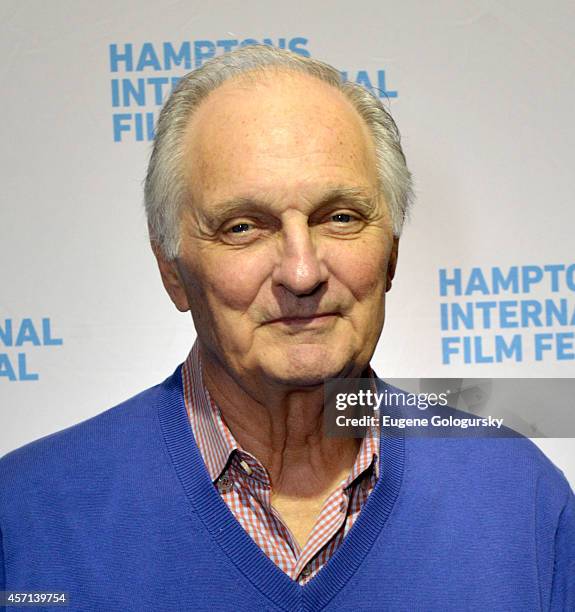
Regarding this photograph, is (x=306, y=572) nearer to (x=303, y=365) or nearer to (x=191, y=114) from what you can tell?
(x=303, y=365)

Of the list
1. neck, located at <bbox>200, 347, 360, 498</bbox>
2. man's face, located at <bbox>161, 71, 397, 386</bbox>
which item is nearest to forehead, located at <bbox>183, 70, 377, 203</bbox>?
man's face, located at <bbox>161, 71, 397, 386</bbox>

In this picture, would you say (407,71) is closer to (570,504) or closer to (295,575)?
(570,504)

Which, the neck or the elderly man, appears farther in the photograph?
the neck

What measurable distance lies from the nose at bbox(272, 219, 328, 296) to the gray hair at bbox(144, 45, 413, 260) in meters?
0.17

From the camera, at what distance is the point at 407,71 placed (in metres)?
1.75

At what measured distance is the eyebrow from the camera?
1.16 meters

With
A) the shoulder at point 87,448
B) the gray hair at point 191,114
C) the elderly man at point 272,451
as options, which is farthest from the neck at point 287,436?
the gray hair at point 191,114

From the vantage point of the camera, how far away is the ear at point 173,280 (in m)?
1.32

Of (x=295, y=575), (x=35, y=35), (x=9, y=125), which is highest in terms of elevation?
(x=35, y=35)

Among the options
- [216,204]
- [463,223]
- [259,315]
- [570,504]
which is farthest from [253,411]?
[463,223]

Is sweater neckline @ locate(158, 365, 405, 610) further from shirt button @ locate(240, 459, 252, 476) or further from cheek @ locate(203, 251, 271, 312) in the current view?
cheek @ locate(203, 251, 271, 312)

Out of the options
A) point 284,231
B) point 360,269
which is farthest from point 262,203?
point 360,269

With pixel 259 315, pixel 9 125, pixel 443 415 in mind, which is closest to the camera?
pixel 259 315

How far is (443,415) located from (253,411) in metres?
0.35
